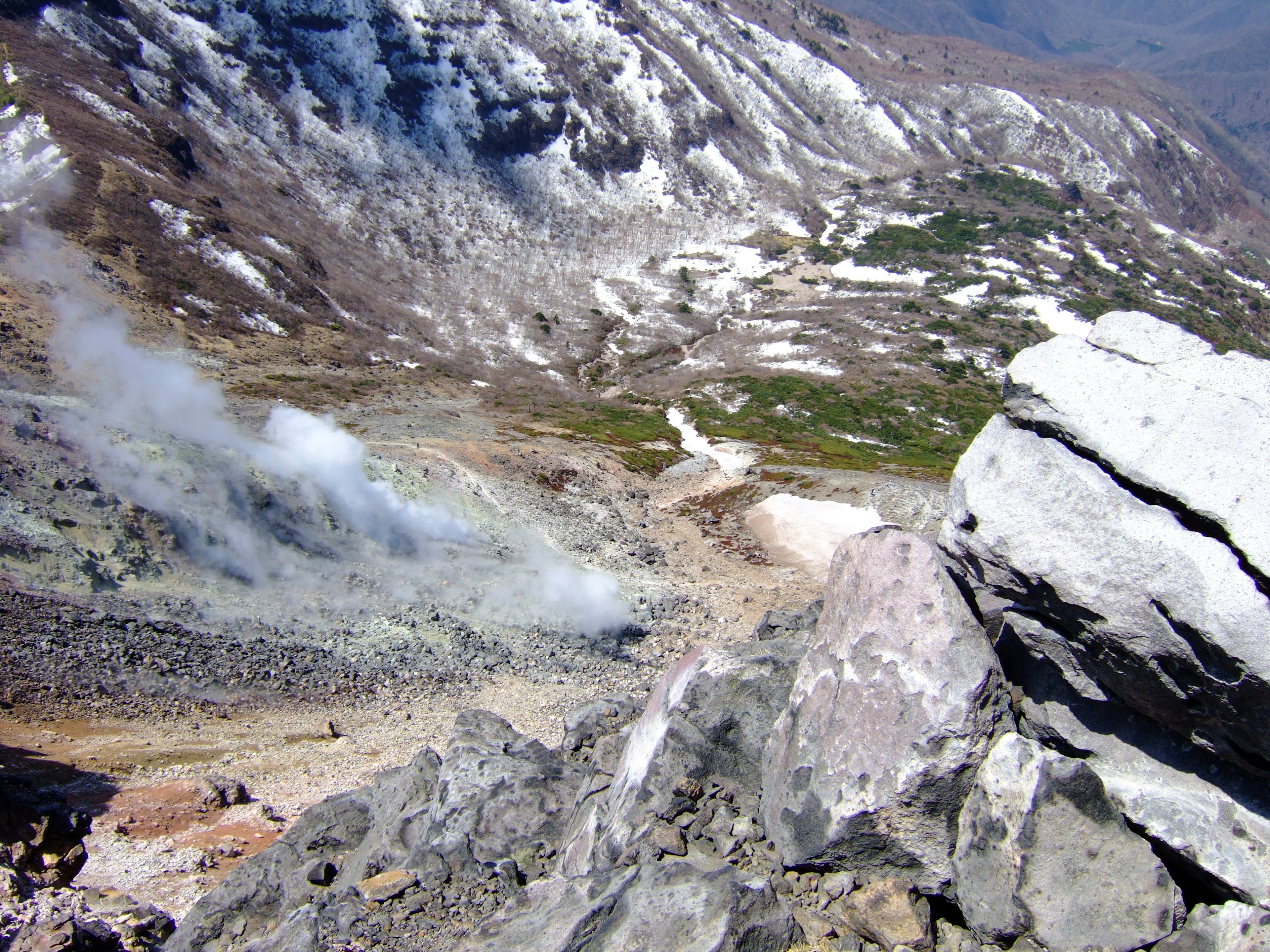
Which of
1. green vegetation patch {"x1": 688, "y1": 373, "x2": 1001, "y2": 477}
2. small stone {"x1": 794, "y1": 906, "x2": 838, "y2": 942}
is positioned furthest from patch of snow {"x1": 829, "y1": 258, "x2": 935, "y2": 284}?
small stone {"x1": 794, "y1": 906, "x2": 838, "y2": 942}

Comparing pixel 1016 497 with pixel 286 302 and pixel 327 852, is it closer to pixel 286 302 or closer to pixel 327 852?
pixel 327 852

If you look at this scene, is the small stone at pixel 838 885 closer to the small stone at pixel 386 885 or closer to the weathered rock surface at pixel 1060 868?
the weathered rock surface at pixel 1060 868

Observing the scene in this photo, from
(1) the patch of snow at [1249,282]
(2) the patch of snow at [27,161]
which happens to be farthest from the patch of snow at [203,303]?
(1) the patch of snow at [1249,282]

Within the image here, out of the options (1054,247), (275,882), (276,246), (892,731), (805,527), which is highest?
(892,731)

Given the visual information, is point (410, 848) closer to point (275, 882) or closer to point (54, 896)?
point (275, 882)

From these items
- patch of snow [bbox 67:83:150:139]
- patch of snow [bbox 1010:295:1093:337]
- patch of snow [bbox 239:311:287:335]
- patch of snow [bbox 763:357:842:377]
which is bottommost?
patch of snow [bbox 1010:295:1093:337]

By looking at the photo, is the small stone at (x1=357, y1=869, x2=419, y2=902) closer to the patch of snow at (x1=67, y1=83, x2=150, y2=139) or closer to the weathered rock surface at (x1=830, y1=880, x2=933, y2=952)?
the weathered rock surface at (x1=830, y1=880, x2=933, y2=952)

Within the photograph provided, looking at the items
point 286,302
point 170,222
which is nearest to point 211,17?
point 170,222

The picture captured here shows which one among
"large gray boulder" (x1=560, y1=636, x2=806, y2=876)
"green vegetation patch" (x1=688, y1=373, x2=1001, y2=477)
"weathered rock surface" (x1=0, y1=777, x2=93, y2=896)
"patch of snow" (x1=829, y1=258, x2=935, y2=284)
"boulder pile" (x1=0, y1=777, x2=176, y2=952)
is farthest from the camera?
"patch of snow" (x1=829, y1=258, x2=935, y2=284)

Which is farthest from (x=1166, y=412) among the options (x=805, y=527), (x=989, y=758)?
(x=805, y=527)
